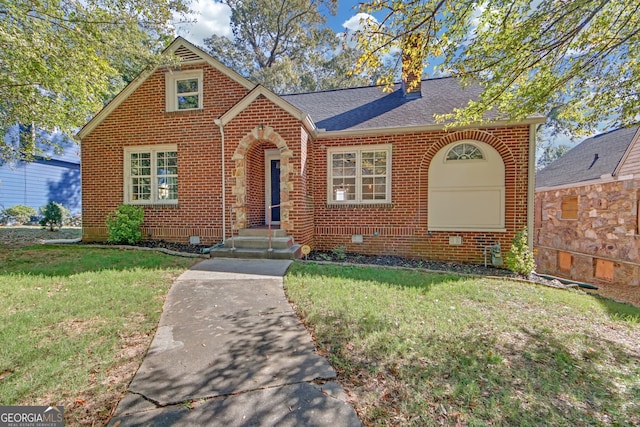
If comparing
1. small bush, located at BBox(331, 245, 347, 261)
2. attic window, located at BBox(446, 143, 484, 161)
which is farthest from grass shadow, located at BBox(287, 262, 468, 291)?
attic window, located at BBox(446, 143, 484, 161)

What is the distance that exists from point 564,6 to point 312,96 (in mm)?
8718

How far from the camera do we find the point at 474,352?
307 centimetres

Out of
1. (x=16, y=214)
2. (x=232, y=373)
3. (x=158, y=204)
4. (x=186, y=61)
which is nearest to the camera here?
(x=232, y=373)

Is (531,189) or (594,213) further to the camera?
(594,213)

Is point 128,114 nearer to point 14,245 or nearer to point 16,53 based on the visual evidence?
point 16,53

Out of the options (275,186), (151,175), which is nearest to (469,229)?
(275,186)

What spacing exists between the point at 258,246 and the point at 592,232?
42.8ft

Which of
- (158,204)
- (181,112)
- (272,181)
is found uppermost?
(181,112)

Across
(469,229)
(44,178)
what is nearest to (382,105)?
(469,229)

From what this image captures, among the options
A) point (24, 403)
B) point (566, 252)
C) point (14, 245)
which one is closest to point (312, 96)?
point (14, 245)

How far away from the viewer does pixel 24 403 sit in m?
2.20

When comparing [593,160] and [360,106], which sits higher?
[360,106]

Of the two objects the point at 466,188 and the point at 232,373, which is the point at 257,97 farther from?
the point at 232,373

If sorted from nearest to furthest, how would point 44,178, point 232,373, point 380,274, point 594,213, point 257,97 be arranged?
point 232,373
point 380,274
point 257,97
point 594,213
point 44,178
